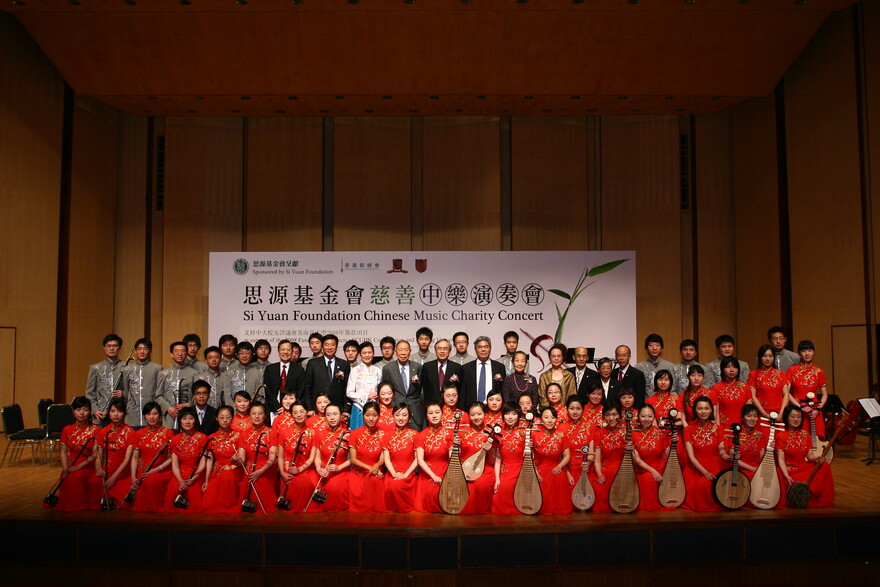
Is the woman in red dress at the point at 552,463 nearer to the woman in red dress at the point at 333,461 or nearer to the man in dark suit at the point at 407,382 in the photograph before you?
the man in dark suit at the point at 407,382

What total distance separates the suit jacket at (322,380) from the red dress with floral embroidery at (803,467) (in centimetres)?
325

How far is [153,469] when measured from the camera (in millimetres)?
4738

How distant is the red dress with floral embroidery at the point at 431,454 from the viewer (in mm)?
4637

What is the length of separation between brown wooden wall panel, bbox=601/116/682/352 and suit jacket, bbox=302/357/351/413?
4.06 meters

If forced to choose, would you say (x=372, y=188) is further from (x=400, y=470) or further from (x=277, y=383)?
(x=400, y=470)

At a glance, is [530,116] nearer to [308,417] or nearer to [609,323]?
[609,323]

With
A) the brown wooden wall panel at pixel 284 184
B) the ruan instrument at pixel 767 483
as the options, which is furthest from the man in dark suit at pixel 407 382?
the brown wooden wall panel at pixel 284 184

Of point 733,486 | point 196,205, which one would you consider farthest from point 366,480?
point 196,205

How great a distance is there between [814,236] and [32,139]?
8.25m

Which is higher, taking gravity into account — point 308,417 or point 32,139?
point 32,139

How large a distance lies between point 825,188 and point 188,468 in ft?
21.3

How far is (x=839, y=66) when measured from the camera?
6793 millimetres

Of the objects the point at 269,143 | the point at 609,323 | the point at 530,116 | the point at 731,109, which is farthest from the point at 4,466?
the point at 731,109

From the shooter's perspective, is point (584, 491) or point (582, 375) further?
point (582, 375)
